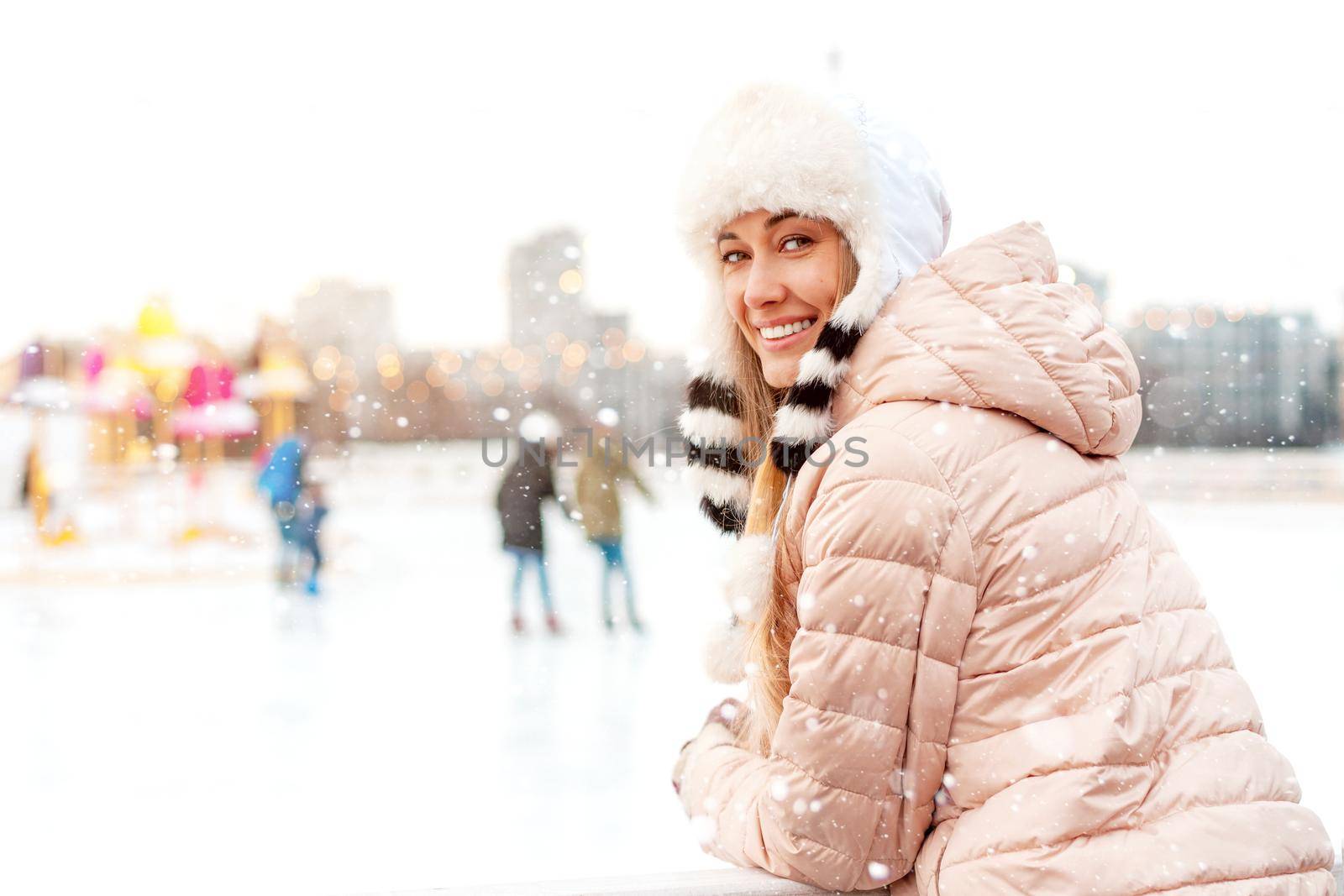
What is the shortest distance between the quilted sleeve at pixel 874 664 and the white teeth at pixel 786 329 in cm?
23

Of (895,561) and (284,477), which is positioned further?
(284,477)

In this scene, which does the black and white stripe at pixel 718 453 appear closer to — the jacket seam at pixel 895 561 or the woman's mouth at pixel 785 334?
the woman's mouth at pixel 785 334

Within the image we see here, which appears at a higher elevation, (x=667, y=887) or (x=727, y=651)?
(x=727, y=651)

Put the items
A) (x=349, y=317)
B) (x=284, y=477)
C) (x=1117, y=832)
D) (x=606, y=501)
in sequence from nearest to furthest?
(x=1117, y=832) → (x=606, y=501) → (x=349, y=317) → (x=284, y=477)

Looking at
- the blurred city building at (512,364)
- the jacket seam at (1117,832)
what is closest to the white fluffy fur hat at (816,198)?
the jacket seam at (1117,832)

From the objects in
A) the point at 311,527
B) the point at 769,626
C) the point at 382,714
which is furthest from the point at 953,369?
the point at 311,527

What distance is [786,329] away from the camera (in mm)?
971

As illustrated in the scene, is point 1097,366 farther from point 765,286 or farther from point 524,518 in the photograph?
point 524,518

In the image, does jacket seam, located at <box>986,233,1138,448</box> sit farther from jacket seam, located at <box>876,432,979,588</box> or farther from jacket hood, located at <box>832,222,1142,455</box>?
jacket seam, located at <box>876,432,979,588</box>

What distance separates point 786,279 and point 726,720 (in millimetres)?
563

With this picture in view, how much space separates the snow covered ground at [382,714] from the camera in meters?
2.06

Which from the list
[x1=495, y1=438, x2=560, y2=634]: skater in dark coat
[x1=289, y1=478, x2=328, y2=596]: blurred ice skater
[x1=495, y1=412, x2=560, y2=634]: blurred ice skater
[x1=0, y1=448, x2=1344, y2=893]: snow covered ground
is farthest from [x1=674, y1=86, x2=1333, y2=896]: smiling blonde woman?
[x1=289, y1=478, x2=328, y2=596]: blurred ice skater

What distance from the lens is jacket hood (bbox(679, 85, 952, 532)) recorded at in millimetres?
888

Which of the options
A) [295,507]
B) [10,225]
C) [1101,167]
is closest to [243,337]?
[295,507]
